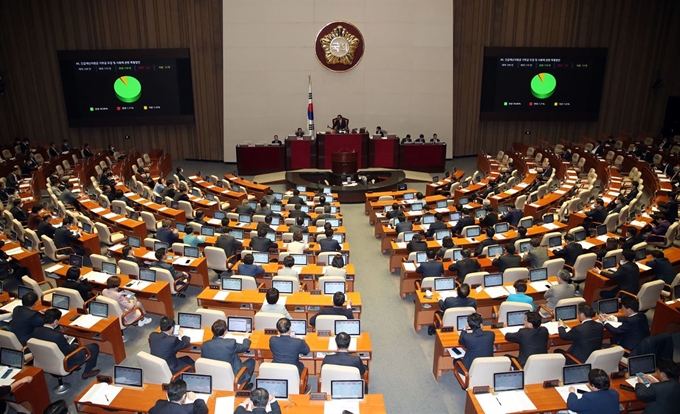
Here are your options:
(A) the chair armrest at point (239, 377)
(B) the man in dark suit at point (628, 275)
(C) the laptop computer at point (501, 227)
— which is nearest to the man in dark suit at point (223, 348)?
(A) the chair armrest at point (239, 377)

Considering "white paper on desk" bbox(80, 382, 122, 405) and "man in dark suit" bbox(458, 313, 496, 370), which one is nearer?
"white paper on desk" bbox(80, 382, 122, 405)

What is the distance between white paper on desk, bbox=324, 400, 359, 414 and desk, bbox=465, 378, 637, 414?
1.42m

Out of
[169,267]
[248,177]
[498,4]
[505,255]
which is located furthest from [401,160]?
[169,267]

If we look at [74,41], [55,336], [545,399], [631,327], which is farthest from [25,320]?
[74,41]

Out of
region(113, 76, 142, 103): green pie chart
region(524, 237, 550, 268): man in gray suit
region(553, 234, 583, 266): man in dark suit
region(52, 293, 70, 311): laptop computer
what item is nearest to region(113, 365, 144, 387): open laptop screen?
region(52, 293, 70, 311): laptop computer

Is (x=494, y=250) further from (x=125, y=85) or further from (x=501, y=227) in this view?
(x=125, y=85)

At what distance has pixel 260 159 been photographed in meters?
21.6

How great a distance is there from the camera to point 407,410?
7.05 m

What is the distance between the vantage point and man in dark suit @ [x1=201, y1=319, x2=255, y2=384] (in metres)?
6.69

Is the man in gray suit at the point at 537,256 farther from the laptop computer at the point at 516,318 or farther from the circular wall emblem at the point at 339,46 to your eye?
the circular wall emblem at the point at 339,46

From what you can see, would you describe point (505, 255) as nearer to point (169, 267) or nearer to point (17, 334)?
point (169, 267)

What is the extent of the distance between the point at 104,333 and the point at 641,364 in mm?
7622

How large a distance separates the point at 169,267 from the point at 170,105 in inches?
593

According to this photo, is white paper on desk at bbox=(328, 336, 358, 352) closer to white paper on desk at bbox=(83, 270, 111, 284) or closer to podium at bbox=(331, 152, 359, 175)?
white paper on desk at bbox=(83, 270, 111, 284)
